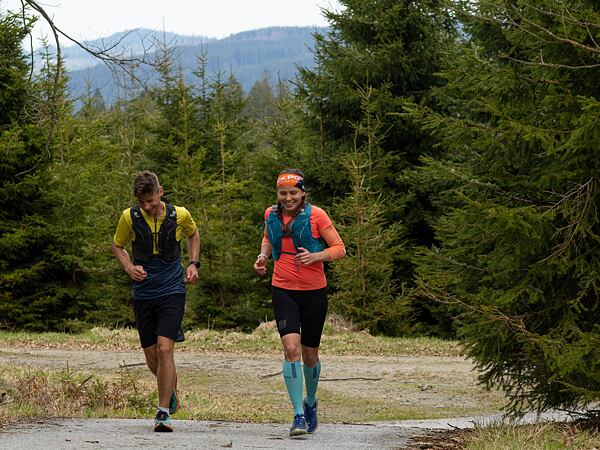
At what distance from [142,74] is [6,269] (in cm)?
1915

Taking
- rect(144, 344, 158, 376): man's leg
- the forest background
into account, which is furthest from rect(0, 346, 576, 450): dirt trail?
the forest background

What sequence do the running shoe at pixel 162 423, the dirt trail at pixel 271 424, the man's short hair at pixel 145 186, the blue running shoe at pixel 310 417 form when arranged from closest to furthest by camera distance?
the dirt trail at pixel 271 424 < the running shoe at pixel 162 423 < the man's short hair at pixel 145 186 < the blue running shoe at pixel 310 417

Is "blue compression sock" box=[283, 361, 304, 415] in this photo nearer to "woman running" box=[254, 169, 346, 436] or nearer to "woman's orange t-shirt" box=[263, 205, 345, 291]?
"woman running" box=[254, 169, 346, 436]

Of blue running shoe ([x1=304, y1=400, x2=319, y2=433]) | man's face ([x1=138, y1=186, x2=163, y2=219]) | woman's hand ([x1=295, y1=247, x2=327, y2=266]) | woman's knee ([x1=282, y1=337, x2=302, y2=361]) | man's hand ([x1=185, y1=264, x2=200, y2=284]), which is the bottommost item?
blue running shoe ([x1=304, y1=400, x2=319, y2=433])

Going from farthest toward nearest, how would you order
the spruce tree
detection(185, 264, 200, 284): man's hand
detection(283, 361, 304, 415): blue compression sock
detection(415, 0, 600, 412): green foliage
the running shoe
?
the spruce tree < detection(185, 264, 200, 284): man's hand < detection(283, 361, 304, 415): blue compression sock < the running shoe < detection(415, 0, 600, 412): green foliage

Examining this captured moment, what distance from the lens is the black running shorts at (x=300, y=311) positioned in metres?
8.12

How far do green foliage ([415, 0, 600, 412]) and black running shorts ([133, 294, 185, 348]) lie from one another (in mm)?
2129

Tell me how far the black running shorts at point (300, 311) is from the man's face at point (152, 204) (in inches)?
47.7

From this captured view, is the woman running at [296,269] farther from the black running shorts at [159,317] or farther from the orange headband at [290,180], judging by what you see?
the black running shorts at [159,317]

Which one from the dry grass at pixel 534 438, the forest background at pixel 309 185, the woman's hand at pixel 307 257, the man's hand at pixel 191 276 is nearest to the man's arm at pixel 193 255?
the man's hand at pixel 191 276

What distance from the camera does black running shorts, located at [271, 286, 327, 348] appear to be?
8.12 m

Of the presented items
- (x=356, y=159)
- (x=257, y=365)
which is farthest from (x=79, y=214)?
(x=257, y=365)

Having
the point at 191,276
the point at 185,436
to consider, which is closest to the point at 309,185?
the point at 191,276

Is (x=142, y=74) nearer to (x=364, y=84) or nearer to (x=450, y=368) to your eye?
(x=450, y=368)
